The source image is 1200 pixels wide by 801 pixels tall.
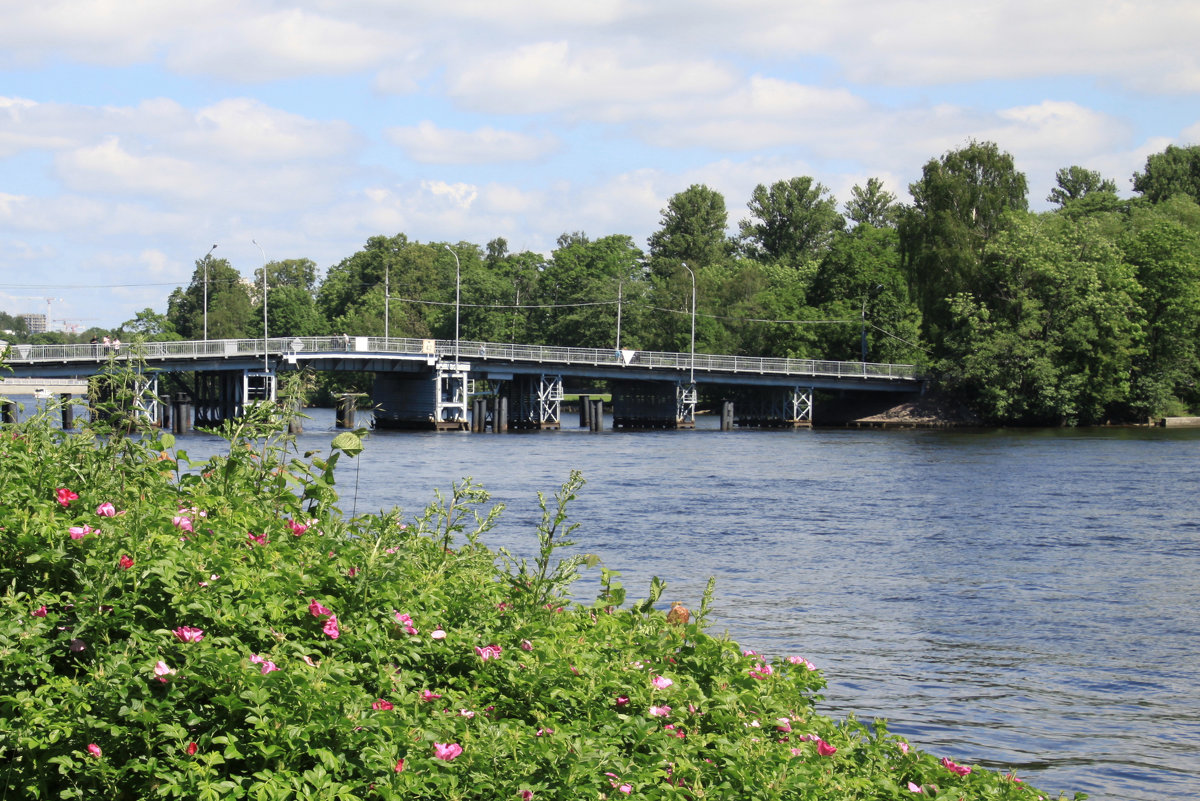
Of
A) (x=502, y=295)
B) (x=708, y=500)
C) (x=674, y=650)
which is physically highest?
(x=502, y=295)

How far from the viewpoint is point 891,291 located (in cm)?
8900

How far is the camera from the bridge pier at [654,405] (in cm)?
8044

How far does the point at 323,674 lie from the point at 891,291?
289 ft

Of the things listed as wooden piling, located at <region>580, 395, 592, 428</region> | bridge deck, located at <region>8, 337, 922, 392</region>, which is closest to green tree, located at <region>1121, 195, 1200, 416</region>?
bridge deck, located at <region>8, 337, 922, 392</region>

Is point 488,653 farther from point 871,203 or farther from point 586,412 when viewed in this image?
point 871,203

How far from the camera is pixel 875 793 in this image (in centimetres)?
538

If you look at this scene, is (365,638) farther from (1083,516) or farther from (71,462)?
(1083,516)

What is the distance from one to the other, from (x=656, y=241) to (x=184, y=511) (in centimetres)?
13863

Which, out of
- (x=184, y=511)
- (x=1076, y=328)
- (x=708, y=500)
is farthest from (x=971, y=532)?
(x=1076, y=328)

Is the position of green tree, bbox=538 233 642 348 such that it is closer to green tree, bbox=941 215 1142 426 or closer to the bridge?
the bridge

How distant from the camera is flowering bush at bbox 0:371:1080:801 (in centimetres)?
449

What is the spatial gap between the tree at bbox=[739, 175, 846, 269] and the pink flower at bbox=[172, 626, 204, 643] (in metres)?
135

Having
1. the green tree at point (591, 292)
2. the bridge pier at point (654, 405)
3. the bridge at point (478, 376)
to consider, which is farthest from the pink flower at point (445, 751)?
the green tree at point (591, 292)

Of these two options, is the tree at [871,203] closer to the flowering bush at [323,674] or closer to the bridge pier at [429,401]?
the bridge pier at [429,401]
